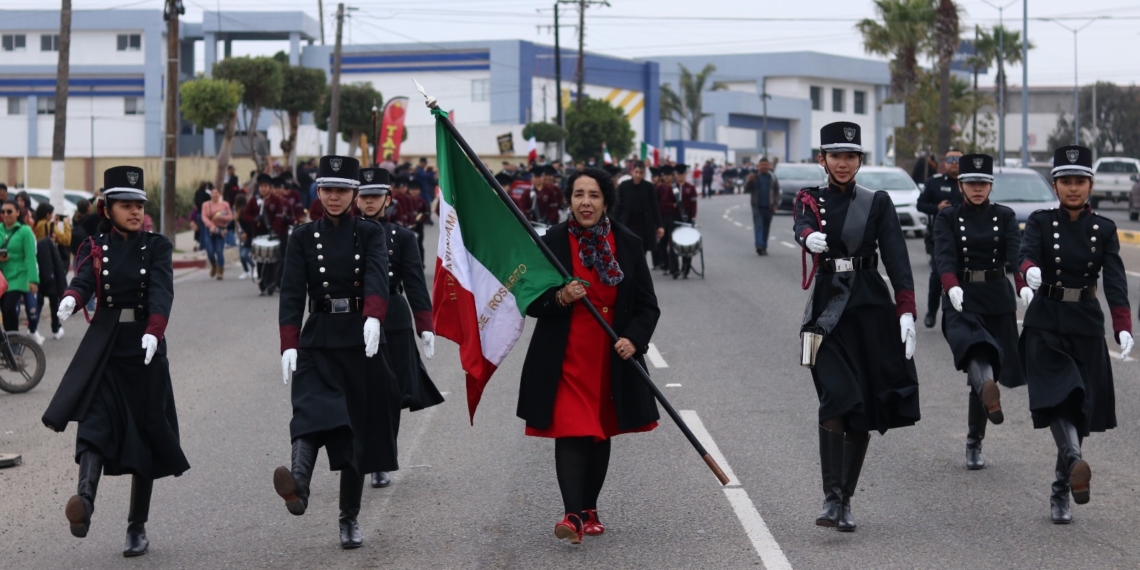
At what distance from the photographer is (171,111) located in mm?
29438

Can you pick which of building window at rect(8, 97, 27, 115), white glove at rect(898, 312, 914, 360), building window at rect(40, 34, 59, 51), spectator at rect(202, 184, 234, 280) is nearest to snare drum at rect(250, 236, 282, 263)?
spectator at rect(202, 184, 234, 280)

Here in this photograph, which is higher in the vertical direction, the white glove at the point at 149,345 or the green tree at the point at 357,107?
the green tree at the point at 357,107

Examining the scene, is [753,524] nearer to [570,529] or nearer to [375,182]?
[570,529]

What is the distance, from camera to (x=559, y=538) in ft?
22.2

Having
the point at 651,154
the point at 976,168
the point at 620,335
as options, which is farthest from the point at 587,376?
the point at 651,154

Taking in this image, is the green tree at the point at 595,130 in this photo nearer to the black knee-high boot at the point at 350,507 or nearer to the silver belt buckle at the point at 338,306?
the silver belt buckle at the point at 338,306

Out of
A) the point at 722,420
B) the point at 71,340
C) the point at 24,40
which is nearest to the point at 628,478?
the point at 722,420

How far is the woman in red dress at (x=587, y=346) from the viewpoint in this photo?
269 inches

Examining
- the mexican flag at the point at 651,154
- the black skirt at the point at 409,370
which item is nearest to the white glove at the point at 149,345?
the black skirt at the point at 409,370

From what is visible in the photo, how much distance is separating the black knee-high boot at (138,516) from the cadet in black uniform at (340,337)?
0.85 metres

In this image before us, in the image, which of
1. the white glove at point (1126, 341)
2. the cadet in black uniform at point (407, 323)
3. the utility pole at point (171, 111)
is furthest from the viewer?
the utility pole at point (171, 111)

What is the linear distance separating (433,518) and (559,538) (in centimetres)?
106

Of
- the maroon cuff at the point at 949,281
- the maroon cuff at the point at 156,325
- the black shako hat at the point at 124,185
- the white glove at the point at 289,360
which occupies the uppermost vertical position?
the black shako hat at the point at 124,185

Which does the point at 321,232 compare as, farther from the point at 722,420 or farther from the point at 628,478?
the point at 722,420
